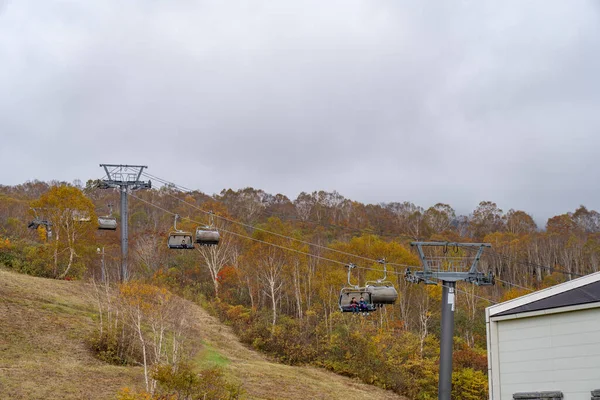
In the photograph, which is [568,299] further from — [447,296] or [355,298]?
[355,298]

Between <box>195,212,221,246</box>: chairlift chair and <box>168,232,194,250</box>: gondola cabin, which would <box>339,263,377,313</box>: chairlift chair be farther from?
<box>168,232,194,250</box>: gondola cabin

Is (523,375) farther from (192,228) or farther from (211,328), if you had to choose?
(192,228)

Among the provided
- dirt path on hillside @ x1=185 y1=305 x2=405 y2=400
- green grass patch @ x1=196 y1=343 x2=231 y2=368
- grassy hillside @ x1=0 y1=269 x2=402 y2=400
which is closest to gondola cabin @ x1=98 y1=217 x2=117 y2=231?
grassy hillside @ x1=0 y1=269 x2=402 y2=400

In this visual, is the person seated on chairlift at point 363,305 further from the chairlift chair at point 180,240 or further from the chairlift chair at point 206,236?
the chairlift chair at point 180,240

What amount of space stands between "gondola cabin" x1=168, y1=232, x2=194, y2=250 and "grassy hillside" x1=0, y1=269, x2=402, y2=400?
19.6 ft

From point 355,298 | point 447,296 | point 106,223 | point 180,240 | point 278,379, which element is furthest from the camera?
point 106,223

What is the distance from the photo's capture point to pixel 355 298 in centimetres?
2189

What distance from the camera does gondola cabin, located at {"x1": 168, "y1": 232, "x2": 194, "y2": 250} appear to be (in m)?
25.9

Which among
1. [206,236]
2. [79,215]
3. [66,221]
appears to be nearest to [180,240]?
[206,236]

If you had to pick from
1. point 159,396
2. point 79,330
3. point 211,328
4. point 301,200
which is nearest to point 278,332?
point 211,328

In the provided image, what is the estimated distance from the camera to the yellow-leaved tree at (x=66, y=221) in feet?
130

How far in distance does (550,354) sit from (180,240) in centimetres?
1667

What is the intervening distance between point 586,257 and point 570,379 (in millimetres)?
62546

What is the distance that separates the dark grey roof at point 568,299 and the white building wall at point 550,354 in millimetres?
248
